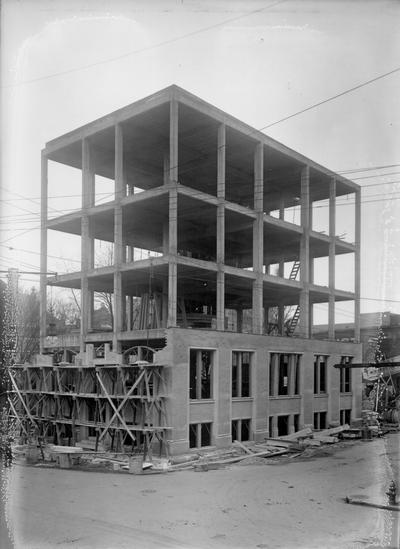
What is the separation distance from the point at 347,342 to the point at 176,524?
926 inches

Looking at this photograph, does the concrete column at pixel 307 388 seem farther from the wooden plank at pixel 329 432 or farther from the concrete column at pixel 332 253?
the concrete column at pixel 332 253

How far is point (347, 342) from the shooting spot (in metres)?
33.4

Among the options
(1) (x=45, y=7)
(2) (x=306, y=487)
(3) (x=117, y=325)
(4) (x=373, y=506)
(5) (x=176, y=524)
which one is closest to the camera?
(1) (x=45, y=7)

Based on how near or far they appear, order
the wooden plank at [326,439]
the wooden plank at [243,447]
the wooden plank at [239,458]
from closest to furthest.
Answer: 1. the wooden plank at [239,458]
2. the wooden plank at [243,447]
3. the wooden plank at [326,439]

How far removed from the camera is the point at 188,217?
26.9m

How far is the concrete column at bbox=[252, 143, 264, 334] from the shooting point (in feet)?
85.2

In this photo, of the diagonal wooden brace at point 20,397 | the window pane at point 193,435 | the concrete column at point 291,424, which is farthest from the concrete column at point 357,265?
the diagonal wooden brace at point 20,397

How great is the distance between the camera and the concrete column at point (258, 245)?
2597 centimetres

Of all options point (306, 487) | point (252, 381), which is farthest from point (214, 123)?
point (306, 487)

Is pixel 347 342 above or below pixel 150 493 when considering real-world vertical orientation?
above

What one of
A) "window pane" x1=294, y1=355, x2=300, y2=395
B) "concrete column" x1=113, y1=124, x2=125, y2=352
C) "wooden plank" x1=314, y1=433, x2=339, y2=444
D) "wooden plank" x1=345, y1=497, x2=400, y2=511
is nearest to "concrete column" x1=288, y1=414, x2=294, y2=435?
"window pane" x1=294, y1=355, x2=300, y2=395

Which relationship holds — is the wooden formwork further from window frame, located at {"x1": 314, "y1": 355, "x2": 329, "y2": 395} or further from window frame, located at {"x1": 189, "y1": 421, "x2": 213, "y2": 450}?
window frame, located at {"x1": 314, "y1": 355, "x2": 329, "y2": 395}

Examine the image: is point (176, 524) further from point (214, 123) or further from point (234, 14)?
point (214, 123)

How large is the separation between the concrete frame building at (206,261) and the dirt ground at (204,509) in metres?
4.31
